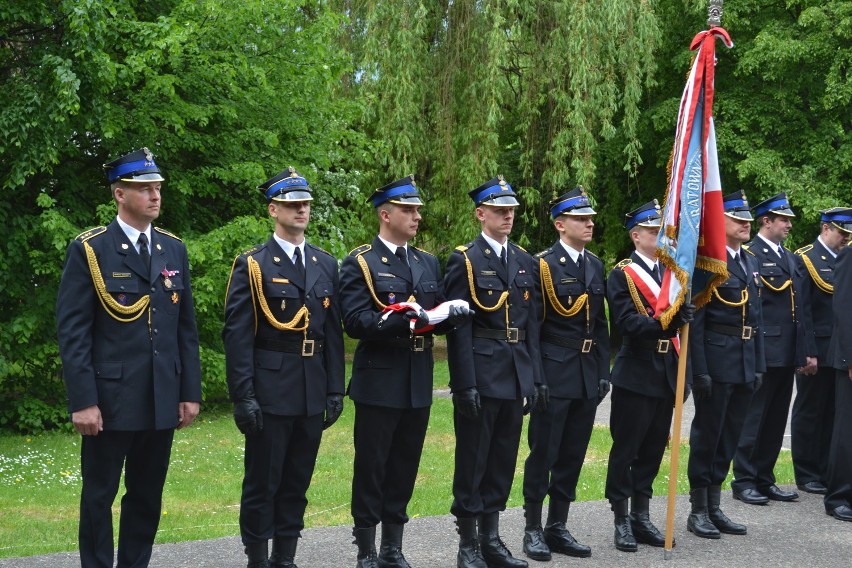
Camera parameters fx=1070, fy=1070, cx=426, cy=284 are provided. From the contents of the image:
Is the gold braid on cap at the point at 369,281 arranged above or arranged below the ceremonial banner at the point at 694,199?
below

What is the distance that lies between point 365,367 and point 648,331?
1.87m

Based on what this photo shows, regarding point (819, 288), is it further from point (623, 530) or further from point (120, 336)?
point (120, 336)

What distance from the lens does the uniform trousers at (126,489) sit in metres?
5.31

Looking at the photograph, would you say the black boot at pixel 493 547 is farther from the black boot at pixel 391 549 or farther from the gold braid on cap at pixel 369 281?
the gold braid on cap at pixel 369 281

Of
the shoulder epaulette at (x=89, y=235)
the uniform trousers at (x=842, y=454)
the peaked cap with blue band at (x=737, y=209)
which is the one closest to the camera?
the shoulder epaulette at (x=89, y=235)

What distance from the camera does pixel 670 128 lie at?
21281mm

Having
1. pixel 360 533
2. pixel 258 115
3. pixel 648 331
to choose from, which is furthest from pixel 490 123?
pixel 360 533

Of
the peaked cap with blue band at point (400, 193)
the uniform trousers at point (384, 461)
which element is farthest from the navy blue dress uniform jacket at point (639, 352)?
the peaked cap with blue band at point (400, 193)

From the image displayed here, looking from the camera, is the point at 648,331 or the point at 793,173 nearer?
the point at 648,331

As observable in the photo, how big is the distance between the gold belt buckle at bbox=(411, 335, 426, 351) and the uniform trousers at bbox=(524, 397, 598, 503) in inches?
39.2

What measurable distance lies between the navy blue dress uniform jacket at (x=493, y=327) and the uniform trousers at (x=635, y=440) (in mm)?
808

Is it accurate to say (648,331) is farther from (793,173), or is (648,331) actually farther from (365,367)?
(793,173)

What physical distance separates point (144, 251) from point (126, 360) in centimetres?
58

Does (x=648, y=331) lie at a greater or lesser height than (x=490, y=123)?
lesser
